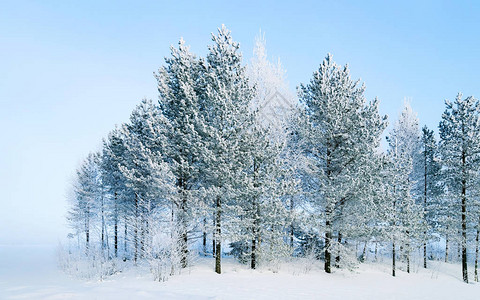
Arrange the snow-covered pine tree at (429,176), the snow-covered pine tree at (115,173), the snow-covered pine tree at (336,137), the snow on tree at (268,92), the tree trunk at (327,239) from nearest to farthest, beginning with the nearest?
the snow-covered pine tree at (336,137), the tree trunk at (327,239), the snow on tree at (268,92), the snow-covered pine tree at (115,173), the snow-covered pine tree at (429,176)

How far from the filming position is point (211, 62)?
48.5 feet

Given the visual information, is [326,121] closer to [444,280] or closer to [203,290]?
[203,290]

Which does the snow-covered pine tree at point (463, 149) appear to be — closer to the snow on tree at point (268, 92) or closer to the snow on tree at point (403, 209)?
the snow on tree at point (403, 209)

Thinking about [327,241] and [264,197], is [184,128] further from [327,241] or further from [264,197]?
[327,241]

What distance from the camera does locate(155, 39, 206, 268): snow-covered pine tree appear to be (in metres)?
13.7

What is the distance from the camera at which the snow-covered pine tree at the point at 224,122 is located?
13141 millimetres

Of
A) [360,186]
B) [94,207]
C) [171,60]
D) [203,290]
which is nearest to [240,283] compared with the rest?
[203,290]

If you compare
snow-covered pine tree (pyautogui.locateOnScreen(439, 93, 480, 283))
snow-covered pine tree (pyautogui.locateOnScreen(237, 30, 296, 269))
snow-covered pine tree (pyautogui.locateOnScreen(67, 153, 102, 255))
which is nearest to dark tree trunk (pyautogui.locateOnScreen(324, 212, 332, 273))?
snow-covered pine tree (pyautogui.locateOnScreen(237, 30, 296, 269))

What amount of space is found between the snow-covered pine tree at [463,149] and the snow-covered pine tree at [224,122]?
15751 millimetres

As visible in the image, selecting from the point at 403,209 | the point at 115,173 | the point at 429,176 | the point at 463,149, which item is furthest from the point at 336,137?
the point at 115,173

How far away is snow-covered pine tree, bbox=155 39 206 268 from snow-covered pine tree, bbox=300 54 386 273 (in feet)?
20.5

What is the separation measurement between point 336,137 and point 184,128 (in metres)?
8.36

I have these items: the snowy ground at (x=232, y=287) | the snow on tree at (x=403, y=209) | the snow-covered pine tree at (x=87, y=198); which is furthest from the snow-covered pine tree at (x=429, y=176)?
the snow-covered pine tree at (x=87, y=198)

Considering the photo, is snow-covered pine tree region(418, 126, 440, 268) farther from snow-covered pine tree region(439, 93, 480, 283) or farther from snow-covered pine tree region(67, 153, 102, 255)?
snow-covered pine tree region(67, 153, 102, 255)
